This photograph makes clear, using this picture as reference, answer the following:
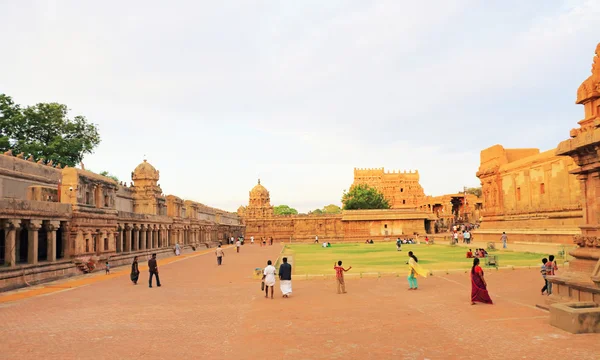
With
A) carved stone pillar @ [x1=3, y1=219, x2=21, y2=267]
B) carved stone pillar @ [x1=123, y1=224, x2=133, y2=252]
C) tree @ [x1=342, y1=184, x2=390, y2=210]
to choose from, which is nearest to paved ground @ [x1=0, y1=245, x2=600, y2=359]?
carved stone pillar @ [x1=3, y1=219, x2=21, y2=267]

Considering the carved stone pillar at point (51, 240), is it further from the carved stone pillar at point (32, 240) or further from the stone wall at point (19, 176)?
the stone wall at point (19, 176)

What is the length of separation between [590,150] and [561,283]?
10.7 ft

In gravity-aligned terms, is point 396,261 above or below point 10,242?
below

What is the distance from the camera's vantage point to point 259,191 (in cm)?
9931

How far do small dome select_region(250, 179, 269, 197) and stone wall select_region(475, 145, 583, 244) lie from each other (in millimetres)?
55604

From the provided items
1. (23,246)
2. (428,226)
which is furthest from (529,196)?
(23,246)

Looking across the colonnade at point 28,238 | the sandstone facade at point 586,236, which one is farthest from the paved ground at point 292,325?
the colonnade at point 28,238

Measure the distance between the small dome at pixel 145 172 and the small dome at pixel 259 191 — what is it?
179 ft

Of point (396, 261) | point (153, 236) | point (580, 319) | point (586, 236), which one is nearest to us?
point (580, 319)

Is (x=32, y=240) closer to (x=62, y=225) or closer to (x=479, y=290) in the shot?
(x=62, y=225)

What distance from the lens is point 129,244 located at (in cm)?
3139

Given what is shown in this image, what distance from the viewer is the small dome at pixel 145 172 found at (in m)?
44.0

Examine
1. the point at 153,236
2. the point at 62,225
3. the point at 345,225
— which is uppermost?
the point at 62,225

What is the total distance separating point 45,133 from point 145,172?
1089cm
